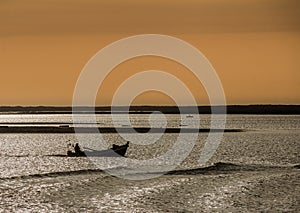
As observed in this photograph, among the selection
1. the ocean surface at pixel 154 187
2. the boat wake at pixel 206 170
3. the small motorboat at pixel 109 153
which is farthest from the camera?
the small motorboat at pixel 109 153

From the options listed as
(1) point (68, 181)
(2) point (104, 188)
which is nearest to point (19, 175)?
(1) point (68, 181)

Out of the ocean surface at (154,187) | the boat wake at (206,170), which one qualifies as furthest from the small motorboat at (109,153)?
the boat wake at (206,170)

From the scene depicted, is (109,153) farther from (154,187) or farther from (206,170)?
(154,187)

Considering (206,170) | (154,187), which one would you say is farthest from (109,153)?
(154,187)

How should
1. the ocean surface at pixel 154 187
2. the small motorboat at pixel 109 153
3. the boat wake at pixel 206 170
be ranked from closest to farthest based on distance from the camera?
the ocean surface at pixel 154 187
the boat wake at pixel 206 170
the small motorboat at pixel 109 153

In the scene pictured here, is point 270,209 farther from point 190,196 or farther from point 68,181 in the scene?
point 68,181

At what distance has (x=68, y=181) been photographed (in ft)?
211

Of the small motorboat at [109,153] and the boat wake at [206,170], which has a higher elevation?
the small motorboat at [109,153]

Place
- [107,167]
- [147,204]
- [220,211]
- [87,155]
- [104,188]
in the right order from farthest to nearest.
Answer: [87,155] → [107,167] → [104,188] → [147,204] → [220,211]

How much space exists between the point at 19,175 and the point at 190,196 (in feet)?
74.4

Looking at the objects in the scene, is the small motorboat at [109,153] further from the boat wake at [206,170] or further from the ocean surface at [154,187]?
the boat wake at [206,170]

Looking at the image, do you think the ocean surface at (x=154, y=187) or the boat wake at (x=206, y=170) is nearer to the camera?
the ocean surface at (x=154, y=187)

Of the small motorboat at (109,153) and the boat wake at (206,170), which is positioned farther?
the small motorboat at (109,153)

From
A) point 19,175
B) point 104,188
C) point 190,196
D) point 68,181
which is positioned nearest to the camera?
point 190,196
